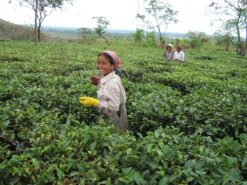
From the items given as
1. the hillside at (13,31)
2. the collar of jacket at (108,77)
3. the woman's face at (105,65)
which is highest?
the woman's face at (105,65)

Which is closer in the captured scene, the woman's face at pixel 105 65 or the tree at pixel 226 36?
the woman's face at pixel 105 65

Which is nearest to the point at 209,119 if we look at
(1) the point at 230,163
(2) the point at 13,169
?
(1) the point at 230,163

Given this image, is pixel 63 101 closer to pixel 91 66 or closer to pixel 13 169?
pixel 13 169

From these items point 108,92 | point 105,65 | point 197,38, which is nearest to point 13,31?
point 197,38

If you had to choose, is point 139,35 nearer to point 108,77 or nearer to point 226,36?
point 226,36

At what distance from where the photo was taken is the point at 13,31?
2983 cm

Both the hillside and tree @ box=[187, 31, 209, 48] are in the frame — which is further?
tree @ box=[187, 31, 209, 48]

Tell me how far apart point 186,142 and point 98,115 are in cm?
137

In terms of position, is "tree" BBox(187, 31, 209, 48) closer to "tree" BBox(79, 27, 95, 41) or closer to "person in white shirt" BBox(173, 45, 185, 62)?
"tree" BBox(79, 27, 95, 41)

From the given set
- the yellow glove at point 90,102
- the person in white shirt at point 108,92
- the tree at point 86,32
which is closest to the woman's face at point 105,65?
the person in white shirt at point 108,92

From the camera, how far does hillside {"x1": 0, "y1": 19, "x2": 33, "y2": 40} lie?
96.0 ft

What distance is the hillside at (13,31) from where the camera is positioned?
29.2m

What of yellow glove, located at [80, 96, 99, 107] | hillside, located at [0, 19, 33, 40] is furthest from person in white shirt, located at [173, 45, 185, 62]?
hillside, located at [0, 19, 33, 40]

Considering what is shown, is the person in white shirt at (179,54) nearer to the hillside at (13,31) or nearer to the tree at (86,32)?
the hillside at (13,31)
